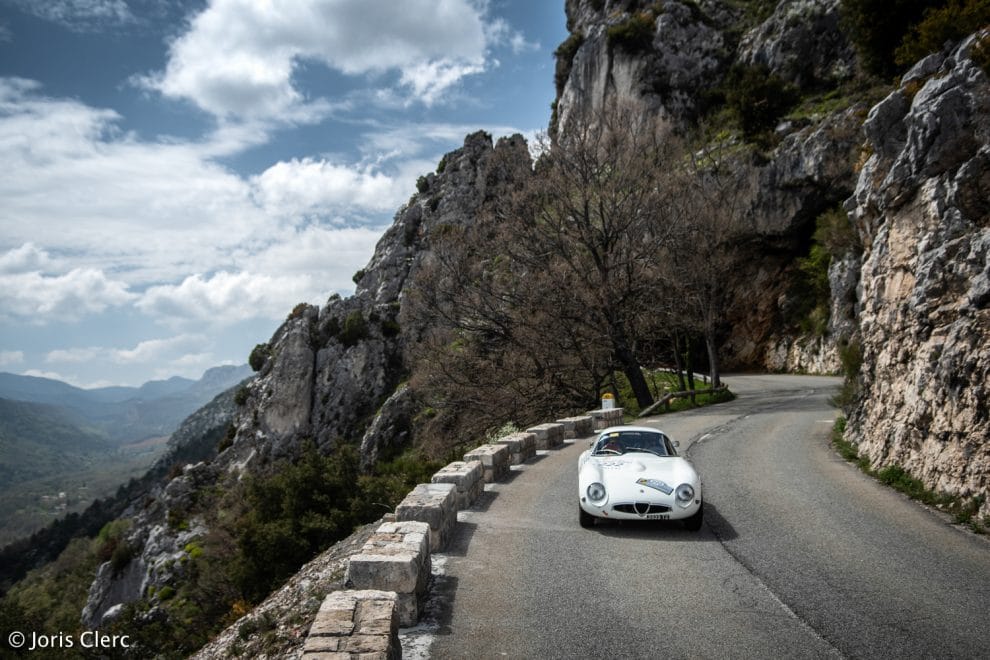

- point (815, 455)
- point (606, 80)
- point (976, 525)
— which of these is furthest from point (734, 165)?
point (976, 525)

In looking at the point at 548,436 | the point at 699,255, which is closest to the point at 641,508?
the point at 548,436

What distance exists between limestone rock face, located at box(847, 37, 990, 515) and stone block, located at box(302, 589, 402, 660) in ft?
27.8

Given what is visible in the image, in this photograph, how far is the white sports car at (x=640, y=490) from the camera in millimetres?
8500

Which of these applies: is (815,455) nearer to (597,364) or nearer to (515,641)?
(515,641)

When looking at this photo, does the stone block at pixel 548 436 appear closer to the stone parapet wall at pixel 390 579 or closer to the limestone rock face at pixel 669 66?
the stone parapet wall at pixel 390 579

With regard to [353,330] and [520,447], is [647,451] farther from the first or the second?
[353,330]

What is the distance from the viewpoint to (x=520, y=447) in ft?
48.2

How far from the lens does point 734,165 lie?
42562mm

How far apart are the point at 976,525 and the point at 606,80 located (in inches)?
2167

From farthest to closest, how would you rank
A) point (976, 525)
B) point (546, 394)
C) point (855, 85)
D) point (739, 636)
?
point (855, 85) < point (546, 394) < point (976, 525) < point (739, 636)

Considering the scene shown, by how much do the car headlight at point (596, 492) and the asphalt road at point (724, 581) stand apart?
0.49m

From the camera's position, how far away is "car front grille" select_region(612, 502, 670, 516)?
849cm

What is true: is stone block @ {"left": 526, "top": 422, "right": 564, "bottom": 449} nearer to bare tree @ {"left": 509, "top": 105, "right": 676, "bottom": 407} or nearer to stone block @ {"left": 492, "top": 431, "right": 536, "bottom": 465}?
stone block @ {"left": 492, "top": 431, "right": 536, "bottom": 465}

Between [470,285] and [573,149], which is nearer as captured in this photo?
[573,149]
